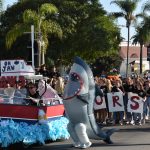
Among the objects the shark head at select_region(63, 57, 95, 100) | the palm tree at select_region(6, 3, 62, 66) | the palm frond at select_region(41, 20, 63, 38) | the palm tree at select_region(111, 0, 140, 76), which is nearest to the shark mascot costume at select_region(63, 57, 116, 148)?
the shark head at select_region(63, 57, 95, 100)

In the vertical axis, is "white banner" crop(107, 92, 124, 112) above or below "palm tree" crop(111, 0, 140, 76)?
below

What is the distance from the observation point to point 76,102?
10.6 metres

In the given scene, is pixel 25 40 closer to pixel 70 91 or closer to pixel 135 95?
pixel 135 95

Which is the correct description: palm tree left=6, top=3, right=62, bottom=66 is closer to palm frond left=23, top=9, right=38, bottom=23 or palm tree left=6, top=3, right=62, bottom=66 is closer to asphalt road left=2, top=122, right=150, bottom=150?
palm frond left=23, top=9, right=38, bottom=23

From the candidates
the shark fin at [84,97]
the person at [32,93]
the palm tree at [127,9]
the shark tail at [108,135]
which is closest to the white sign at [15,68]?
the person at [32,93]

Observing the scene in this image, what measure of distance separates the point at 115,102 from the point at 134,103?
646mm

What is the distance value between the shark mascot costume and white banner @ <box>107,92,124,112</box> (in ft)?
16.1

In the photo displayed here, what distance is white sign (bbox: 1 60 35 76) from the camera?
11859 mm

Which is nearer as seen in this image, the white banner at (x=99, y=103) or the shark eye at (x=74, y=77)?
the shark eye at (x=74, y=77)

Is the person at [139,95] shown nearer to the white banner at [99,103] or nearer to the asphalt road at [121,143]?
the white banner at [99,103]

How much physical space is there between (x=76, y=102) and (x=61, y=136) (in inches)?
54.5

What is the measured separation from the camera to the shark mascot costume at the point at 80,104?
1052cm

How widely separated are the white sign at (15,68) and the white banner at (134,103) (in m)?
4.69

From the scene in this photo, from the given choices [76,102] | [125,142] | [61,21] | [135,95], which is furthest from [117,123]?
[61,21]
